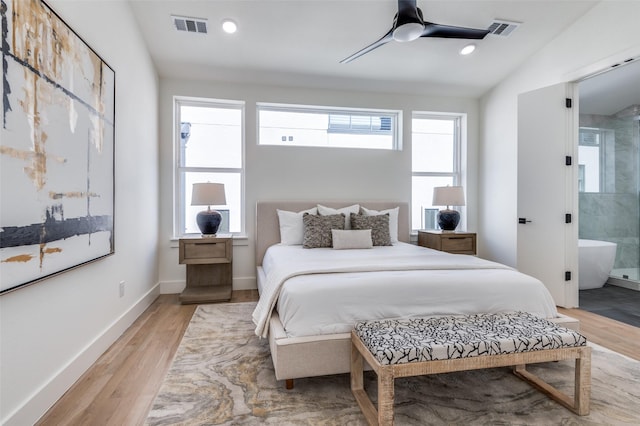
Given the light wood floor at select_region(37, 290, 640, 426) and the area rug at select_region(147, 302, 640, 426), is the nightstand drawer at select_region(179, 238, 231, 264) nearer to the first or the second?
the light wood floor at select_region(37, 290, 640, 426)

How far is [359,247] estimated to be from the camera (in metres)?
3.35

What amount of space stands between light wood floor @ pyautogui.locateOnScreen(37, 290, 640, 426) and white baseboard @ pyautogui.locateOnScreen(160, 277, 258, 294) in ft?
1.66

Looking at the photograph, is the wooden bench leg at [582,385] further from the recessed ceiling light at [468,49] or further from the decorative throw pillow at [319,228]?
the recessed ceiling light at [468,49]

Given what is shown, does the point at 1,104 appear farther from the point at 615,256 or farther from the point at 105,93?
the point at 615,256

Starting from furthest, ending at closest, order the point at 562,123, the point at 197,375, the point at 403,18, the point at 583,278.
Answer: the point at 583,278, the point at 562,123, the point at 403,18, the point at 197,375

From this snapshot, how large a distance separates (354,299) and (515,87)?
147 inches

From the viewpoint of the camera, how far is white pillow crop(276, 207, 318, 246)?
371cm

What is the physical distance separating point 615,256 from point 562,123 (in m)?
2.16

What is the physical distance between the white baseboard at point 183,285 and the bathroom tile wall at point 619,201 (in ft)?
15.1

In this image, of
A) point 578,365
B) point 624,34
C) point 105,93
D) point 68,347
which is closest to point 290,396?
point 68,347

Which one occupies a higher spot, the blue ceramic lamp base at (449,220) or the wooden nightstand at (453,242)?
the blue ceramic lamp base at (449,220)

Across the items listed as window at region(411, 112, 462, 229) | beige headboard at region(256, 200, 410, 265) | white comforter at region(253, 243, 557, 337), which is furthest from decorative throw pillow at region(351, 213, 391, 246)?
white comforter at region(253, 243, 557, 337)

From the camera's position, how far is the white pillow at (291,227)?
371cm

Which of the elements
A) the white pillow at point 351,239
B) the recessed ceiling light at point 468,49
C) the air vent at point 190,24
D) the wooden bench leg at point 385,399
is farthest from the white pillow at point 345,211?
the wooden bench leg at point 385,399
